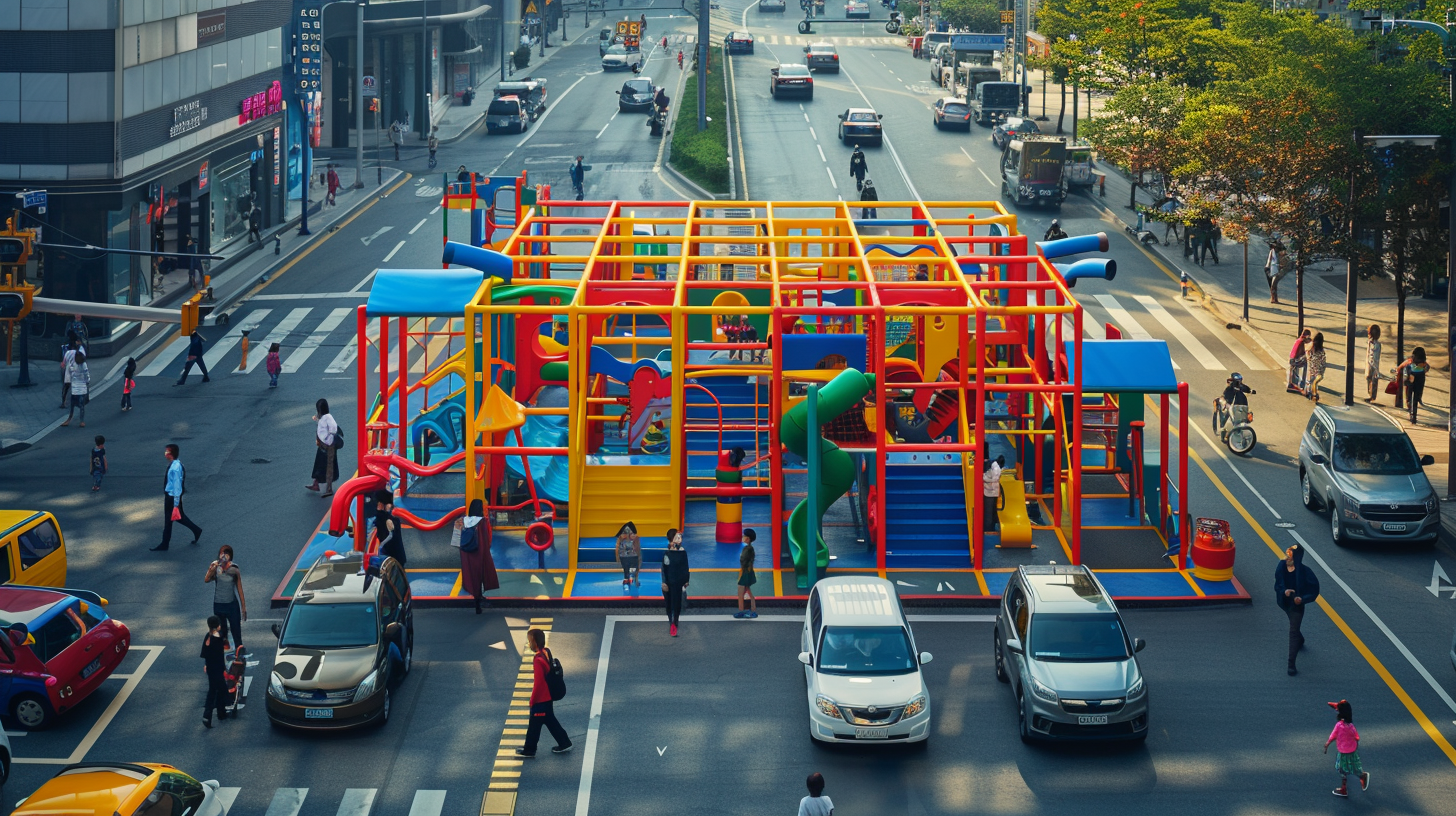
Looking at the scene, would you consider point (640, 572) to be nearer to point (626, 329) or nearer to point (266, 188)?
point (626, 329)

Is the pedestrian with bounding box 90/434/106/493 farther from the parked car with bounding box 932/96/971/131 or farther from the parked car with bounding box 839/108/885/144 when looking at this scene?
the parked car with bounding box 932/96/971/131

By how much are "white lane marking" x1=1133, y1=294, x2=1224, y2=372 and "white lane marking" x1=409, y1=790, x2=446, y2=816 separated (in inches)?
1053

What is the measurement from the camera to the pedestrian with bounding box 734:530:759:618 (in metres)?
24.6

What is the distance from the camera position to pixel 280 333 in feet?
144

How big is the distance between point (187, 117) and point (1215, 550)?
113ft

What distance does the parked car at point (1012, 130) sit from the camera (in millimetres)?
66906

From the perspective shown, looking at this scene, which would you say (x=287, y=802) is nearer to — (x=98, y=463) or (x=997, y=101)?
(x=98, y=463)

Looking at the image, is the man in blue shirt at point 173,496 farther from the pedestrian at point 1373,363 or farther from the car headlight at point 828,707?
the pedestrian at point 1373,363

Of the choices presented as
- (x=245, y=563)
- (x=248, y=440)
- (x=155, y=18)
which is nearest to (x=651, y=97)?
(x=155, y=18)

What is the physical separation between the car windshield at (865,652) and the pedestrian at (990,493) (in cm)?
629

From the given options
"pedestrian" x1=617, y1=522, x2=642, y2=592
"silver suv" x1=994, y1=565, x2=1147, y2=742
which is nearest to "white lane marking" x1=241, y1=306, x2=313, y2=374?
"pedestrian" x1=617, y1=522, x2=642, y2=592

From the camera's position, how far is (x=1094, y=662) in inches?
815

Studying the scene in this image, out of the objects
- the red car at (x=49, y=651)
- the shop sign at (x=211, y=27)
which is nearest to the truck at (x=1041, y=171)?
the shop sign at (x=211, y=27)

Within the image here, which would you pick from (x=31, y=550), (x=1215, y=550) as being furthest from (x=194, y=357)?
(x=1215, y=550)
